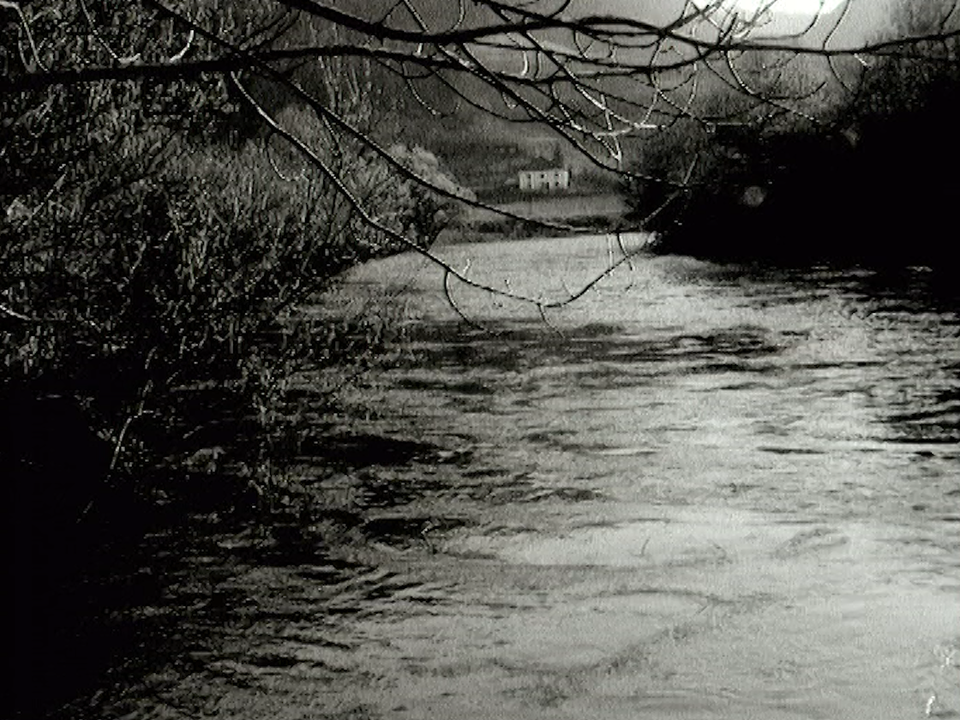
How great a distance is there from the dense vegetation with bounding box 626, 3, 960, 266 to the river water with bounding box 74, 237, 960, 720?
11184 mm

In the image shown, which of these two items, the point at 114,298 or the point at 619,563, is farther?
the point at 619,563

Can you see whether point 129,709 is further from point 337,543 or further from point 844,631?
point 844,631

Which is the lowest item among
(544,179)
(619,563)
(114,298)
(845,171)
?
(619,563)

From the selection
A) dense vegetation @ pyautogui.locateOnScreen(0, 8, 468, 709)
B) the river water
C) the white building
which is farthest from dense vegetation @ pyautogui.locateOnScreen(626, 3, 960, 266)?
dense vegetation @ pyautogui.locateOnScreen(0, 8, 468, 709)

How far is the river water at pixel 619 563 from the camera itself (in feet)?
20.5

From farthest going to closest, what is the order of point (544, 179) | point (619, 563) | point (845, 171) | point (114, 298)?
point (845, 171)
point (544, 179)
point (619, 563)
point (114, 298)

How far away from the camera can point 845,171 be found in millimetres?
29422

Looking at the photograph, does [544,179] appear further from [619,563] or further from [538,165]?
[619,563]

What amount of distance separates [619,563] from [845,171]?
77.0 ft

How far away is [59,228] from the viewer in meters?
6.97

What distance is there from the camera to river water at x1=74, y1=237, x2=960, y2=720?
625 cm

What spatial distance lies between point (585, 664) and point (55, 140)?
4309 millimetres

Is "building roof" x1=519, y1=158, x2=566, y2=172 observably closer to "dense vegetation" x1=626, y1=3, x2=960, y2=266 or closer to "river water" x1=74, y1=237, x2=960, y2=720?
"dense vegetation" x1=626, y1=3, x2=960, y2=266

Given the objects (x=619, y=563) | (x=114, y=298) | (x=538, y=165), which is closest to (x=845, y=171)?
(x=538, y=165)
